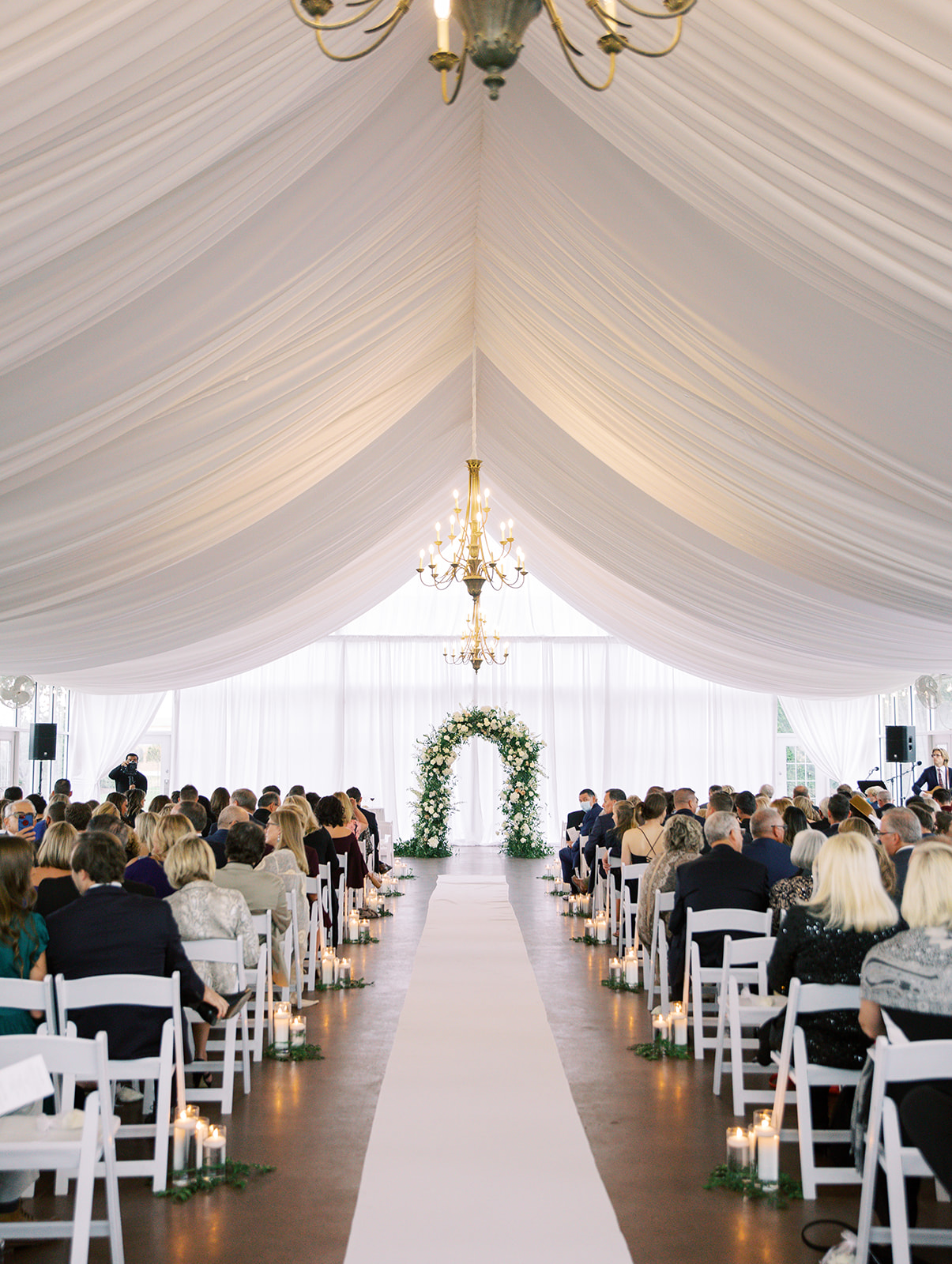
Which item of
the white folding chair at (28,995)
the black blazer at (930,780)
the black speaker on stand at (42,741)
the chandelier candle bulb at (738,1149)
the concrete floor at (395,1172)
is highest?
the black speaker on stand at (42,741)

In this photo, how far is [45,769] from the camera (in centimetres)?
1714

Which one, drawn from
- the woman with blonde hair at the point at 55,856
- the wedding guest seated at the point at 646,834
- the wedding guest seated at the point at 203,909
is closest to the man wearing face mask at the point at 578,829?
the wedding guest seated at the point at 646,834

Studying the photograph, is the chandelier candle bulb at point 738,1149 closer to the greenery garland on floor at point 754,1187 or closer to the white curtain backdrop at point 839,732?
the greenery garland on floor at point 754,1187

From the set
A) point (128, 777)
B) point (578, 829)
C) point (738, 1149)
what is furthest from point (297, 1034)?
point (128, 777)

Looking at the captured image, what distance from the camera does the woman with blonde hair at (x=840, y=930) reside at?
174 inches

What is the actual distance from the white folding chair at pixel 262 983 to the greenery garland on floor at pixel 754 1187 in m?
2.57

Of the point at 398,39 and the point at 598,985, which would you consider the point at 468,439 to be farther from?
the point at 398,39

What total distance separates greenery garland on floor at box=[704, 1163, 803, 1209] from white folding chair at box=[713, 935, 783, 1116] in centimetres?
59

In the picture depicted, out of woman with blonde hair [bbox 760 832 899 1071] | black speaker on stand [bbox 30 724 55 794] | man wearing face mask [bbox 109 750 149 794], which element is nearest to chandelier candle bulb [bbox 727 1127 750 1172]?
woman with blonde hair [bbox 760 832 899 1071]

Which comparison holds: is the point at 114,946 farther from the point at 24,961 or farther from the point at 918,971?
the point at 918,971

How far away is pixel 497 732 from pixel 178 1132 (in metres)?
13.1

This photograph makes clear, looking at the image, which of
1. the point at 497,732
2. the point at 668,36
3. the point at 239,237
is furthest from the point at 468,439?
the point at 668,36

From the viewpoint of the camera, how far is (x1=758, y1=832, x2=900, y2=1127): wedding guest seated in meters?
4.41

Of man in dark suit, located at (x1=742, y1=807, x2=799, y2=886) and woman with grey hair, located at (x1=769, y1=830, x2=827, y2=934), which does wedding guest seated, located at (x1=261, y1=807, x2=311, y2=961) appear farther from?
woman with grey hair, located at (x1=769, y1=830, x2=827, y2=934)
